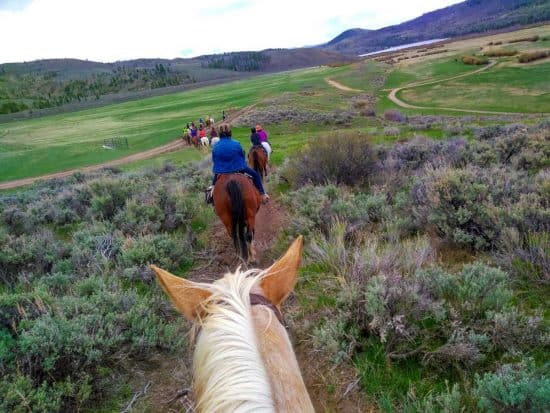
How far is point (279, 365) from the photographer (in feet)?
5.08

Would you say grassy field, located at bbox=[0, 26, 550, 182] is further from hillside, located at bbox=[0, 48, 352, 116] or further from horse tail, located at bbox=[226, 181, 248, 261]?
hillside, located at bbox=[0, 48, 352, 116]

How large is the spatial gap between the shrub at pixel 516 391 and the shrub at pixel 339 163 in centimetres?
664

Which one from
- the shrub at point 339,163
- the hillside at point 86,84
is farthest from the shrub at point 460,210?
the hillside at point 86,84

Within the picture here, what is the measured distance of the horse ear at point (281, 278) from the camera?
82.8 inches

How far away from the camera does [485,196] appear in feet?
17.7

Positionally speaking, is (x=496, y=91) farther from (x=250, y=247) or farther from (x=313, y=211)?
(x=250, y=247)

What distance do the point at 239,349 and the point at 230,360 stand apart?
0.06 metres

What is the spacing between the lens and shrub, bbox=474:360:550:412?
2230mm

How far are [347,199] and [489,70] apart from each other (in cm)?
4564

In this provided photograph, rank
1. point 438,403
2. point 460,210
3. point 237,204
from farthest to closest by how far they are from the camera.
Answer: point 237,204 < point 460,210 < point 438,403

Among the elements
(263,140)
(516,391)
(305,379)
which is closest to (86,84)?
(263,140)

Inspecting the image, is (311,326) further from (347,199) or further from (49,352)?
(347,199)

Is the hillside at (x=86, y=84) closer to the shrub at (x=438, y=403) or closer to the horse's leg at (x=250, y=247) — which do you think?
the horse's leg at (x=250, y=247)

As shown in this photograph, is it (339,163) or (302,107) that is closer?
(339,163)
